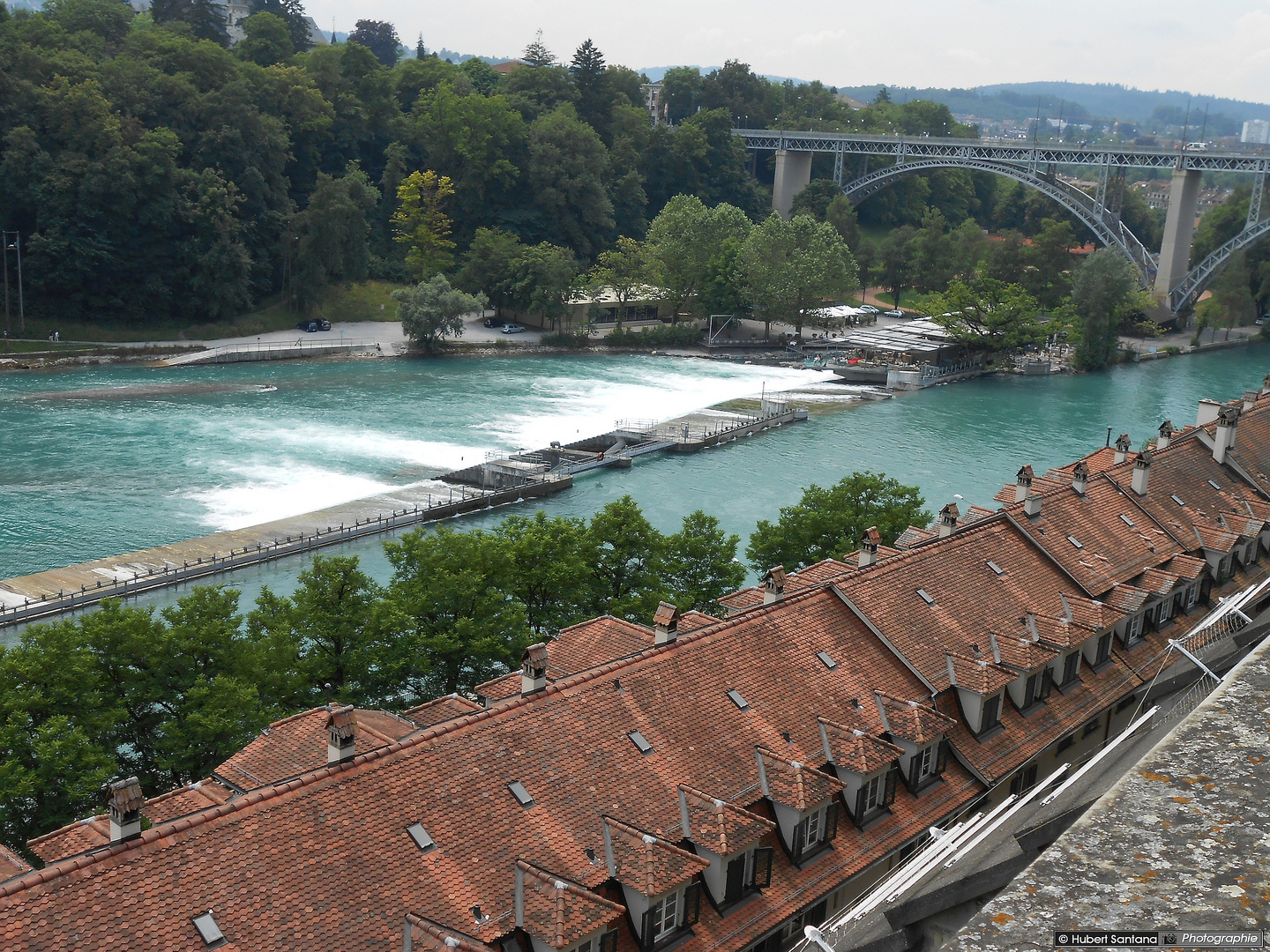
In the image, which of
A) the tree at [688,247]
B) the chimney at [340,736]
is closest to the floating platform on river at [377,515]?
the chimney at [340,736]

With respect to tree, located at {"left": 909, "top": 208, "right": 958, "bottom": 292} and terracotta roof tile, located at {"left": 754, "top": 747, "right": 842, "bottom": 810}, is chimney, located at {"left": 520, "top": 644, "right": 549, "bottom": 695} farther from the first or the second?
tree, located at {"left": 909, "top": 208, "right": 958, "bottom": 292}

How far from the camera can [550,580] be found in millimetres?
35500

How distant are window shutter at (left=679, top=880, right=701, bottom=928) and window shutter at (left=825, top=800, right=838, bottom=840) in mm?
3373

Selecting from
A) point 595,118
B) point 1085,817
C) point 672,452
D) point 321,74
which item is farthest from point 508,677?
point 595,118

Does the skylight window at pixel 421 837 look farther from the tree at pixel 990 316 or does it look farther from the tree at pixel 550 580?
the tree at pixel 990 316

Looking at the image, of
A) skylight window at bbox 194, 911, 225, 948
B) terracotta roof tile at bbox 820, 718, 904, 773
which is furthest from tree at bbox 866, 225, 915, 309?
skylight window at bbox 194, 911, 225, 948

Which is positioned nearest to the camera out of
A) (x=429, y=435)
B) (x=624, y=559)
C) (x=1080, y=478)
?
(x=1080, y=478)

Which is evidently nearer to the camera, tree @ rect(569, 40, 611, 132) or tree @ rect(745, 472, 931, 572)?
tree @ rect(745, 472, 931, 572)

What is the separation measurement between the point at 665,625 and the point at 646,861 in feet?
18.3

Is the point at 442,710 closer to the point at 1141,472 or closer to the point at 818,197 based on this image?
the point at 1141,472

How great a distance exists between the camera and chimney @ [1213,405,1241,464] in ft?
126

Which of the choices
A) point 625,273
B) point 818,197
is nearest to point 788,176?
point 818,197

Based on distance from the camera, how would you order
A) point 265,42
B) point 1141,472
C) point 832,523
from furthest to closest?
point 265,42 < point 832,523 < point 1141,472

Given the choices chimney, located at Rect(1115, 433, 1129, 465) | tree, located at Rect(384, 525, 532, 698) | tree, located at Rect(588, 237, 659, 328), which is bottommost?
tree, located at Rect(384, 525, 532, 698)
